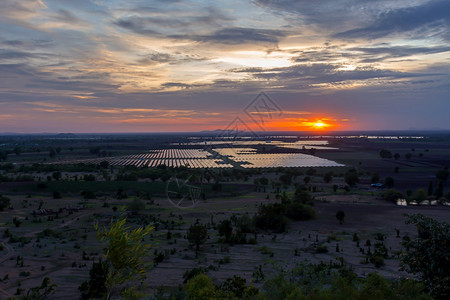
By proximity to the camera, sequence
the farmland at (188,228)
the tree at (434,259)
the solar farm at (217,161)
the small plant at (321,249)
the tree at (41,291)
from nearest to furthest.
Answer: the tree at (434,259)
the tree at (41,291)
the farmland at (188,228)
the small plant at (321,249)
the solar farm at (217,161)

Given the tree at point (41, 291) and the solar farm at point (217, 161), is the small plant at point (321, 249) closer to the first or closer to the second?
the tree at point (41, 291)

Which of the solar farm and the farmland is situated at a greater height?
the solar farm

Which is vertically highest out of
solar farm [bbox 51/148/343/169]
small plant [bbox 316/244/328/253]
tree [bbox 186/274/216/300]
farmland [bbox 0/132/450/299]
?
tree [bbox 186/274/216/300]

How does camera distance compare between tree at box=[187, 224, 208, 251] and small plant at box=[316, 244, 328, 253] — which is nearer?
small plant at box=[316, 244, 328, 253]

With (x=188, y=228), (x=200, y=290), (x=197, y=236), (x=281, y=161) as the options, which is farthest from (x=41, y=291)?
(x=281, y=161)

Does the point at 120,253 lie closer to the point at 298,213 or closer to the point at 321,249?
the point at 321,249

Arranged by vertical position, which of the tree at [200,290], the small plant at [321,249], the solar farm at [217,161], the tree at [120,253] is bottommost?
the small plant at [321,249]

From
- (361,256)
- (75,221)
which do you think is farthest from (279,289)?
(75,221)

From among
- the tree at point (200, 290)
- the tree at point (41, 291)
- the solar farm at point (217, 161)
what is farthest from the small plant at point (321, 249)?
the solar farm at point (217, 161)

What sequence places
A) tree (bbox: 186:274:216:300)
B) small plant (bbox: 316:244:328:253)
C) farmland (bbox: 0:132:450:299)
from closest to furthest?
tree (bbox: 186:274:216:300) → farmland (bbox: 0:132:450:299) → small plant (bbox: 316:244:328:253)

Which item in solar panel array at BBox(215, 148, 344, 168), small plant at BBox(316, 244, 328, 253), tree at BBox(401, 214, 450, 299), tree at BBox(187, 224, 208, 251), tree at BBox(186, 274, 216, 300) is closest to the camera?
tree at BBox(401, 214, 450, 299)

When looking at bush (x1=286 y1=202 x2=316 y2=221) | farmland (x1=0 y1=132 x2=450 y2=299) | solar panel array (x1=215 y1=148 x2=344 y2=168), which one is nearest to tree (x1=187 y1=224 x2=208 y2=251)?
farmland (x1=0 y1=132 x2=450 y2=299)

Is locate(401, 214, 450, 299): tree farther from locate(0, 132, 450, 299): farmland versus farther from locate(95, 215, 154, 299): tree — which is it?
locate(95, 215, 154, 299): tree

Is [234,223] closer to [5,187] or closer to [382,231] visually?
[382,231]
